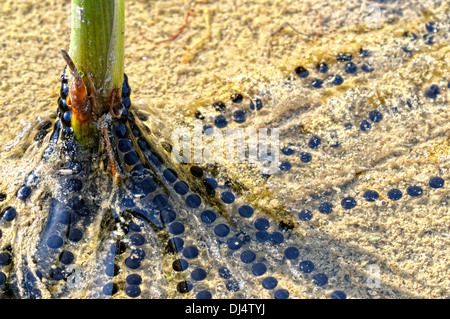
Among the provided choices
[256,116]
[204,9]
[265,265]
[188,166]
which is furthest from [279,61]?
[265,265]

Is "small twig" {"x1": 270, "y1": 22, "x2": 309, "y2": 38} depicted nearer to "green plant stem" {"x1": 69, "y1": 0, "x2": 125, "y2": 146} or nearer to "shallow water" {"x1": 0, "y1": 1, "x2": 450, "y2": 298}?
"shallow water" {"x1": 0, "y1": 1, "x2": 450, "y2": 298}

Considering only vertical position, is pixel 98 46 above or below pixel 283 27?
above

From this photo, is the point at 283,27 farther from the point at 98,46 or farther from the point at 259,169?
the point at 98,46

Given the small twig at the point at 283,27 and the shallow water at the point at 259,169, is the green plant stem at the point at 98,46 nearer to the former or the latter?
the shallow water at the point at 259,169

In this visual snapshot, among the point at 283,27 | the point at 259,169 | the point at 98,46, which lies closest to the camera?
the point at 98,46

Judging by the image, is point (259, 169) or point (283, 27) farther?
point (283, 27)

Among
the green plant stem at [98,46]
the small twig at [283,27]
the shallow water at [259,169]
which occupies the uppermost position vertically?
the green plant stem at [98,46]

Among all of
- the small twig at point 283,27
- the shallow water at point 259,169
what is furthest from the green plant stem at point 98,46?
the small twig at point 283,27

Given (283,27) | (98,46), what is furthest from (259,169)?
(283,27)
